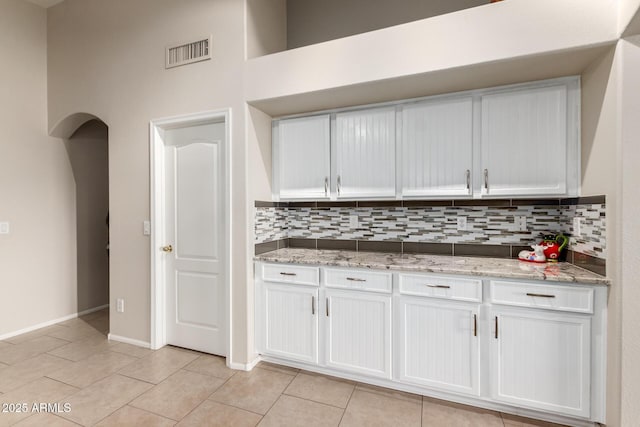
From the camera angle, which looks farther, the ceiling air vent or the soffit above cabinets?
the ceiling air vent

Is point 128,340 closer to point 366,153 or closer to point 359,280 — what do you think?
point 359,280

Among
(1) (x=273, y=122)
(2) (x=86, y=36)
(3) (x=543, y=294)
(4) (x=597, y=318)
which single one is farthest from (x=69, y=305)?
(4) (x=597, y=318)

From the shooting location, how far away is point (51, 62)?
140 inches

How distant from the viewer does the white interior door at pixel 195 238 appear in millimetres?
2885

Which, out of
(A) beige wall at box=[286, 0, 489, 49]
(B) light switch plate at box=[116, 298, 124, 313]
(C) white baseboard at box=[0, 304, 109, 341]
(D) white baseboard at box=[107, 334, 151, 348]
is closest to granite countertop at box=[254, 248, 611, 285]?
Result: (D) white baseboard at box=[107, 334, 151, 348]

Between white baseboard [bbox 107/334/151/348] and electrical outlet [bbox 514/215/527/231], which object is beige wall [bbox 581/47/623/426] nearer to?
electrical outlet [bbox 514/215/527/231]

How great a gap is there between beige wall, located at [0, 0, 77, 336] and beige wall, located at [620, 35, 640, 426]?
16.6 ft

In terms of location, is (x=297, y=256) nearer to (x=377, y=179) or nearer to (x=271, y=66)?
(x=377, y=179)

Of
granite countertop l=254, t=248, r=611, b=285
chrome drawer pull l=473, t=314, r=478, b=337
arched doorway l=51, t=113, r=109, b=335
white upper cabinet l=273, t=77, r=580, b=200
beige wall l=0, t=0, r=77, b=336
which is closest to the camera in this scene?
granite countertop l=254, t=248, r=611, b=285

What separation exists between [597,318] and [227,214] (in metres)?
2.59

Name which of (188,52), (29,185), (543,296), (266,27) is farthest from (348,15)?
(29,185)

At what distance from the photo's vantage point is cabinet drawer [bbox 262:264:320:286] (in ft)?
8.36

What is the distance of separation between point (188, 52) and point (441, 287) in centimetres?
283

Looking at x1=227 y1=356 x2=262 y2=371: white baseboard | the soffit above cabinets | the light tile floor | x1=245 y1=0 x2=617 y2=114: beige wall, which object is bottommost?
the light tile floor
